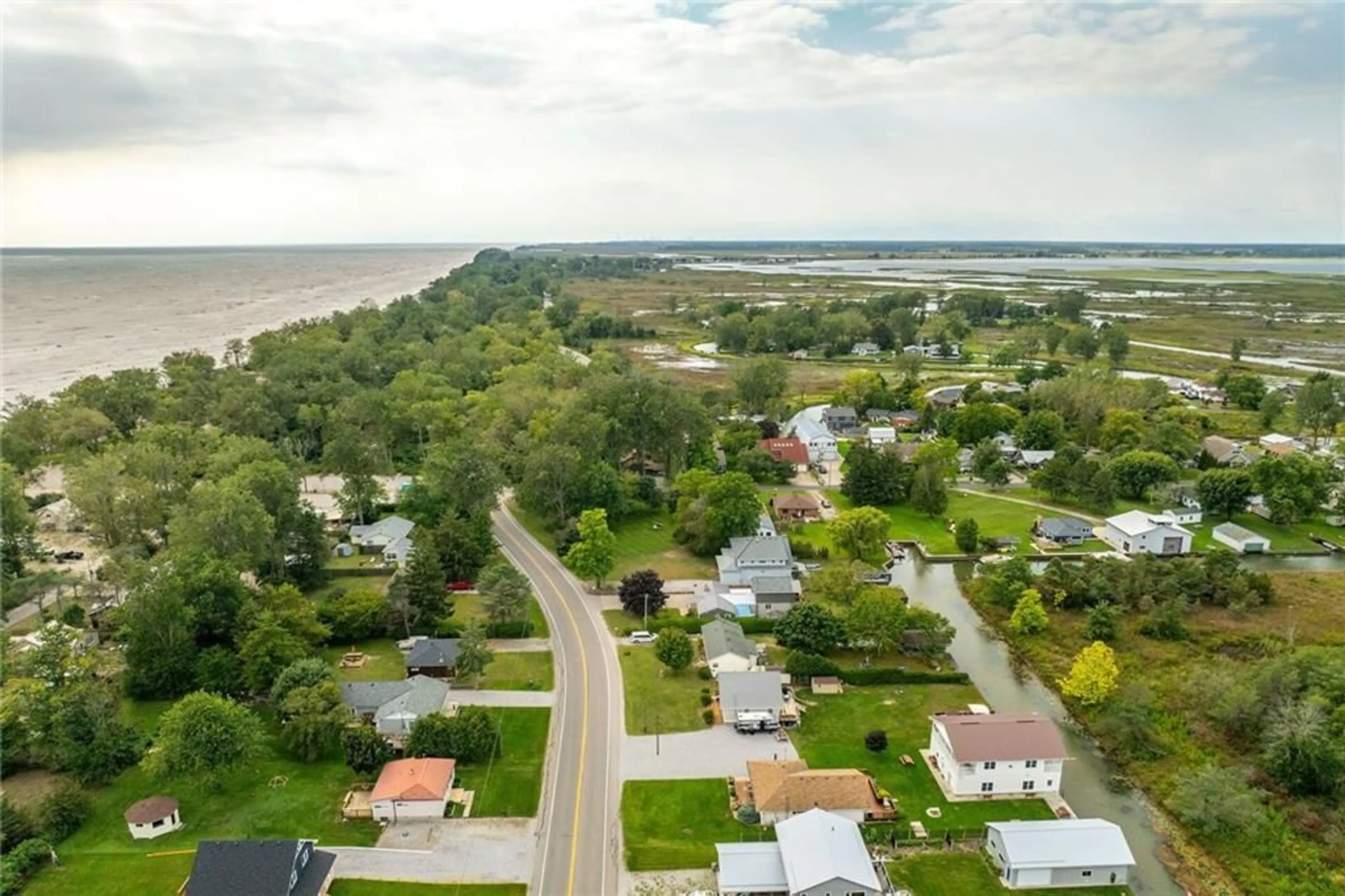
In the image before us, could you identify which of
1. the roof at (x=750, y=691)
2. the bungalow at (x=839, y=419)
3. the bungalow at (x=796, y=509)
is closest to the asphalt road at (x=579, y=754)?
the roof at (x=750, y=691)

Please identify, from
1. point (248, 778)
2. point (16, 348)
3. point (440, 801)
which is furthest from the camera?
point (16, 348)

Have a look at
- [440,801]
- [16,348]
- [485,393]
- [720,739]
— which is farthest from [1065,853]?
[16,348]

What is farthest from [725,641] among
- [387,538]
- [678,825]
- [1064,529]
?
[1064,529]

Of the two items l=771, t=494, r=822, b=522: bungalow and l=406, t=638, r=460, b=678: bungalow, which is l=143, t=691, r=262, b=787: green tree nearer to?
l=406, t=638, r=460, b=678: bungalow

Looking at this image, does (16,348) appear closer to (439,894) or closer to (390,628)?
(390,628)

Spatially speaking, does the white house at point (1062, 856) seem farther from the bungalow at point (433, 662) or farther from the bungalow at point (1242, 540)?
the bungalow at point (1242, 540)

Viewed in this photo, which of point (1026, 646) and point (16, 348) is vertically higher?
point (16, 348)

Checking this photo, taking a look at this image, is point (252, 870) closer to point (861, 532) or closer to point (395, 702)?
point (395, 702)

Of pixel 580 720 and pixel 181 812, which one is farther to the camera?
pixel 580 720
